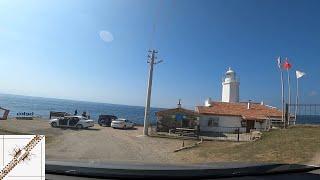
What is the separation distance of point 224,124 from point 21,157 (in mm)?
47995

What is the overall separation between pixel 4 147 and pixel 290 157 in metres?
13.7

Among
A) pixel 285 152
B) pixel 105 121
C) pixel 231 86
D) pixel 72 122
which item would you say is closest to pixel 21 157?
pixel 285 152

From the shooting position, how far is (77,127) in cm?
4503

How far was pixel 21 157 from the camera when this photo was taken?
2467mm

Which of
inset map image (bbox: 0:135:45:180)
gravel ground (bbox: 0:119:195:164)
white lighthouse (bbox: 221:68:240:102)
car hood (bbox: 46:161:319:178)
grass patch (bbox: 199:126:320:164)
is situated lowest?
gravel ground (bbox: 0:119:195:164)

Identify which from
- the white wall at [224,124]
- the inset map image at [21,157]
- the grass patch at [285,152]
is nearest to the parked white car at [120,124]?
the white wall at [224,124]

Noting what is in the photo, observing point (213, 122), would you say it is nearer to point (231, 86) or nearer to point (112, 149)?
point (231, 86)

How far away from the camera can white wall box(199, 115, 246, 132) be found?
4857 cm

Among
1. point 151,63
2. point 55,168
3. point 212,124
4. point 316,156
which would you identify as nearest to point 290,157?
point 316,156

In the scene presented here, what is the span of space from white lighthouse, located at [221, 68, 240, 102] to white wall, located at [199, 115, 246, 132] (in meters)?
10.2

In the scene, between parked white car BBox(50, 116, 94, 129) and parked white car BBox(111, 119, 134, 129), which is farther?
parked white car BBox(111, 119, 134, 129)

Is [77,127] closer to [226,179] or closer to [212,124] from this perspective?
[212,124]

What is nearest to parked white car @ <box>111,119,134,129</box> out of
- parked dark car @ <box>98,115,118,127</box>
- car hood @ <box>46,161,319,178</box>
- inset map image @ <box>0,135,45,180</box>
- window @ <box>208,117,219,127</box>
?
parked dark car @ <box>98,115,118,127</box>

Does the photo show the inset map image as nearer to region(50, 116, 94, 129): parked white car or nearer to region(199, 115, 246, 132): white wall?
region(50, 116, 94, 129): parked white car
